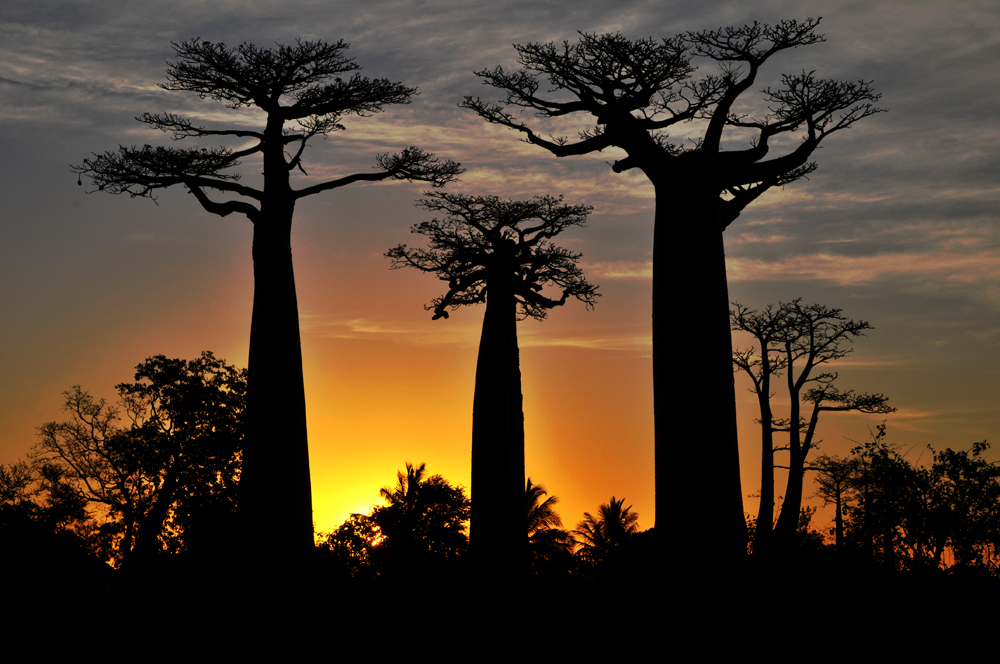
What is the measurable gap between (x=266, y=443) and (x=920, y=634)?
28.1ft

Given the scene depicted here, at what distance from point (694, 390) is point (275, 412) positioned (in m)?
6.21

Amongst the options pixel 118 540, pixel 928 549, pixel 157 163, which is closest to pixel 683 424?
pixel 157 163

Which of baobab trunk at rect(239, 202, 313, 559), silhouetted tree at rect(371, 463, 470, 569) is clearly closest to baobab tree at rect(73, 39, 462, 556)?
baobab trunk at rect(239, 202, 313, 559)

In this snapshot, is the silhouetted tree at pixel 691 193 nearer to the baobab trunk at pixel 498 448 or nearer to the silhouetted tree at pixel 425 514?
the baobab trunk at pixel 498 448

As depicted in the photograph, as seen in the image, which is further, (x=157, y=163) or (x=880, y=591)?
(x=157, y=163)

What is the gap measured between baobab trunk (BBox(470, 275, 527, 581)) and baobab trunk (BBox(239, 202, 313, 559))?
440cm

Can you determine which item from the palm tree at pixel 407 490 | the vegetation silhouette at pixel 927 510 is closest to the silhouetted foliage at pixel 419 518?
the palm tree at pixel 407 490

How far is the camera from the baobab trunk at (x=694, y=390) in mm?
9016

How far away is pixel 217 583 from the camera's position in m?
10.5

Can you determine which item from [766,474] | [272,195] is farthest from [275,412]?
[766,474]

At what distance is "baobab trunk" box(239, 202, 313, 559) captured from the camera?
11.6 metres

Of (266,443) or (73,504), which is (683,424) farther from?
(73,504)

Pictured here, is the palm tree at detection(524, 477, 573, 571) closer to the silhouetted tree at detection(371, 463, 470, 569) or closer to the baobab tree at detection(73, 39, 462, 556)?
the silhouetted tree at detection(371, 463, 470, 569)

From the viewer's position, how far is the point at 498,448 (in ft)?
53.4
